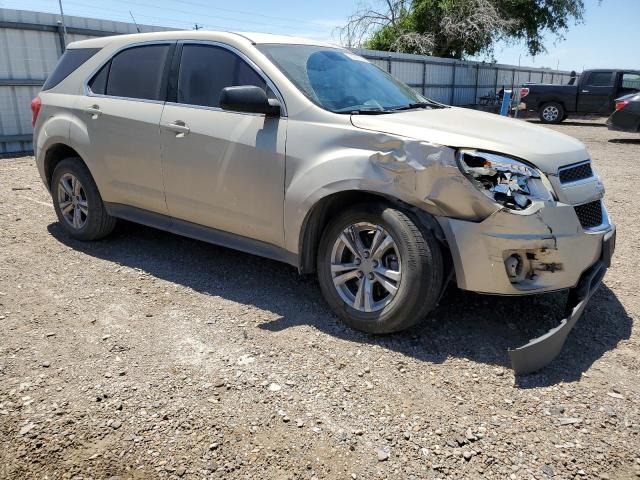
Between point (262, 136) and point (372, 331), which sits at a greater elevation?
point (262, 136)

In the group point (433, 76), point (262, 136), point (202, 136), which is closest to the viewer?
point (262, 136)

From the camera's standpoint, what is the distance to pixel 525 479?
92.4 inches

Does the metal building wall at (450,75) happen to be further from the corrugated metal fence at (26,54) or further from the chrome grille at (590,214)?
the chrome grille at (590,214)

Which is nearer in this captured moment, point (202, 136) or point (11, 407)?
point (11, 407)

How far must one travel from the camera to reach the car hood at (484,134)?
10.3 ft

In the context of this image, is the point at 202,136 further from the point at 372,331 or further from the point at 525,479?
the point at 525,479

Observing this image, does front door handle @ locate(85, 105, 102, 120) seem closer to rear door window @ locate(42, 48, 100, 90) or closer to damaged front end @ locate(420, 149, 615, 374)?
rear door window @ locate(42, 48, 100, 90)

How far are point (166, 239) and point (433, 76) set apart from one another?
20.2 m

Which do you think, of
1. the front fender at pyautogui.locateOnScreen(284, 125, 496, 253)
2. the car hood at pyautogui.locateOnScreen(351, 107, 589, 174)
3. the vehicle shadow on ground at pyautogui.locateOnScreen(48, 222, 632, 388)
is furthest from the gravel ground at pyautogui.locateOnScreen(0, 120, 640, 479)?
the car hood at pyautogui.locateOnScreen(351, 107, 589, 174)

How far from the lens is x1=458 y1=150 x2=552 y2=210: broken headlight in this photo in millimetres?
3080

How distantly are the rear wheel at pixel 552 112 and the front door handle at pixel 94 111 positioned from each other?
1928cm

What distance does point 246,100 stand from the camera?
142 inches

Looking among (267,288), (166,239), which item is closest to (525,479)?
(267,288)

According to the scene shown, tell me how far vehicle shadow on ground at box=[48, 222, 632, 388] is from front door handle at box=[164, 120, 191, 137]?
117 cm
